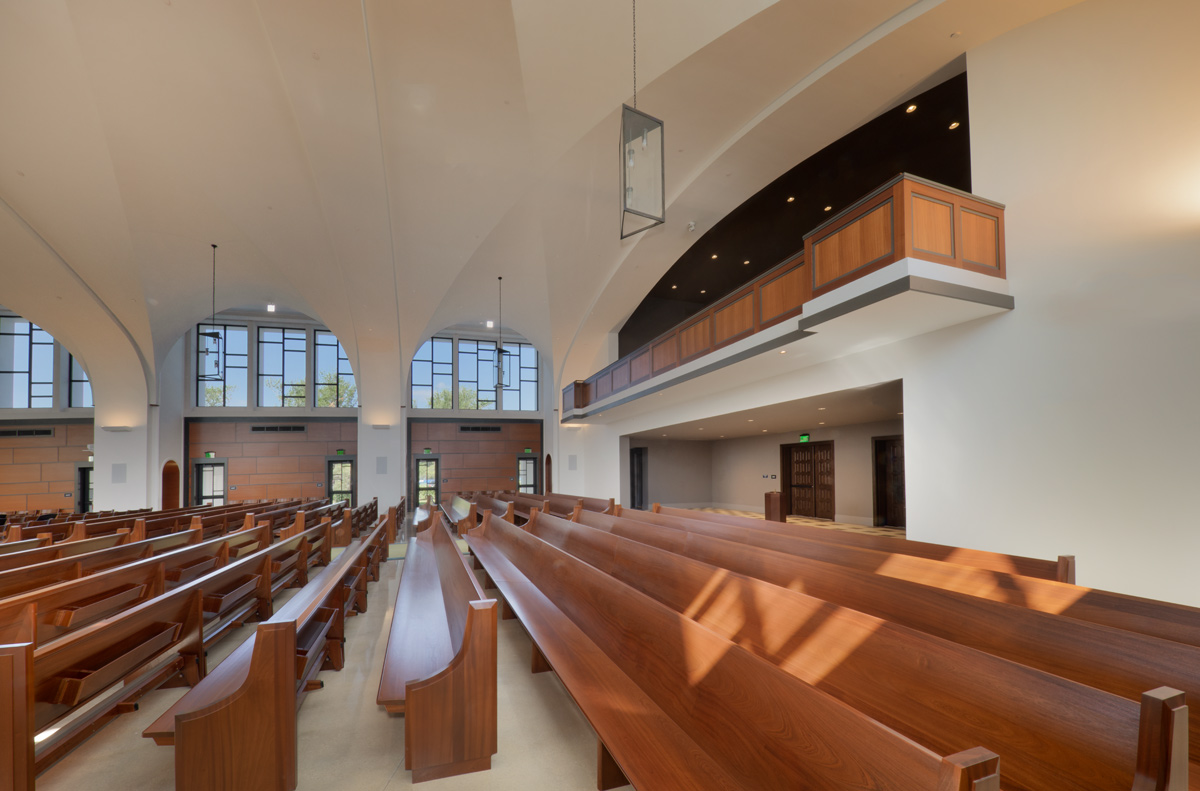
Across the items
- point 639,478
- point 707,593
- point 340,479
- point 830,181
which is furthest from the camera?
point 340,479

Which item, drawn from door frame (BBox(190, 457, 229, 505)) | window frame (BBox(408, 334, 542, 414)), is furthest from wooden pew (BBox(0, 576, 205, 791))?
door frame (BBox(190, 457, 229, 505))

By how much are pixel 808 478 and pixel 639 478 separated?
432 centimetres

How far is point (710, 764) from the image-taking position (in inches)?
50.1

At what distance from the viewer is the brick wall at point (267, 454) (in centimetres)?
1329

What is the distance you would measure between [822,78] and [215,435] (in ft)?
48.3

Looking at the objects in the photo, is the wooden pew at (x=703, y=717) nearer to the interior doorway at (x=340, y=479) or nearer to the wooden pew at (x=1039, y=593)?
the wooden pew at (x=1039, y=593)

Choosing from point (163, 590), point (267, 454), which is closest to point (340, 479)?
point (267, 454)

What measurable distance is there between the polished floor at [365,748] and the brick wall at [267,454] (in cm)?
1271

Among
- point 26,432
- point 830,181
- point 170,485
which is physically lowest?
point 170,485

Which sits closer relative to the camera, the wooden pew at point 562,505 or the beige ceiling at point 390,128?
the beige ceiling at point 390,128

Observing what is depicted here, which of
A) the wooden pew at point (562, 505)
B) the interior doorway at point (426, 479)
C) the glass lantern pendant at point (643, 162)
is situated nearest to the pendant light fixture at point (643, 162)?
the glass lantern pendant at point (643, 162)

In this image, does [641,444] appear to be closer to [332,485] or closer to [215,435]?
[332,485]

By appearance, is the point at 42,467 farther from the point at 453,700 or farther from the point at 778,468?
the point at 778,468

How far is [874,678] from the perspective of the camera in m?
1.33
